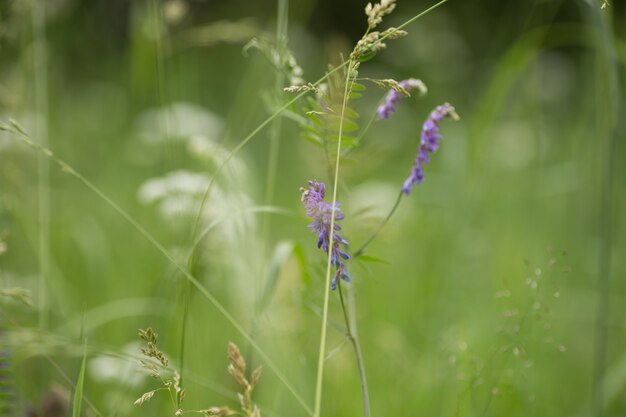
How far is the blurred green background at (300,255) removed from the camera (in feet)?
3.98

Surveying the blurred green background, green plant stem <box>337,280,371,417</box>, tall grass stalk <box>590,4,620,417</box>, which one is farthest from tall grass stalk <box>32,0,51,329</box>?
tall grass stalk <box>590,4,620,417</box>

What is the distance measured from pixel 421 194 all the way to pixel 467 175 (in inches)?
21.9

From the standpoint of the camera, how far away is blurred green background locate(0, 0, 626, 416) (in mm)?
1212

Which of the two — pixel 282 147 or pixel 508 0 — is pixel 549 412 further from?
pixel 508 0

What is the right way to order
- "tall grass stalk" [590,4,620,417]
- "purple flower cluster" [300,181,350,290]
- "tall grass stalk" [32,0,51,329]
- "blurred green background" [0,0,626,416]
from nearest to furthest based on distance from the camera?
"purple flower cluster" [300,181,350,290] → "tall grass stalk" [590,4,620,417] → "blurred green background" [0,0,626,416] → "tall grass stalk" [32,0,51,329]

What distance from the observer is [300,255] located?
1.07 meters

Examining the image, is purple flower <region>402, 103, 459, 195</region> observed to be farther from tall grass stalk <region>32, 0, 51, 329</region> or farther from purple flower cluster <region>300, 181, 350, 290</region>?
tall grass stalk <region>32, 0, 51, 329</region>

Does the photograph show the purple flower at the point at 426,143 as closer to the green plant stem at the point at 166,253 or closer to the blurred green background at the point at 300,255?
the blurred green background at the point at 300,255

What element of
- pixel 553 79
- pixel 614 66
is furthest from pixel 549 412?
pixel 553 79

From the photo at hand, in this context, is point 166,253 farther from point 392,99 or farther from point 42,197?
point 42,197

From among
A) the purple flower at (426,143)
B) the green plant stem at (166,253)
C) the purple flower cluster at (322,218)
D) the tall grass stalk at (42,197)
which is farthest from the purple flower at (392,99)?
the tall grass stalk at (42,197)

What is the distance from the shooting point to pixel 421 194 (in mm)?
2475

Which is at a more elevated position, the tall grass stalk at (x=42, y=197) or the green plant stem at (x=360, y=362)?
the tall grass stalk at (x=42, y=197)

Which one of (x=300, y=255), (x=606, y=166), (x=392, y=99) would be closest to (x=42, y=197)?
(x=300, y=255)
